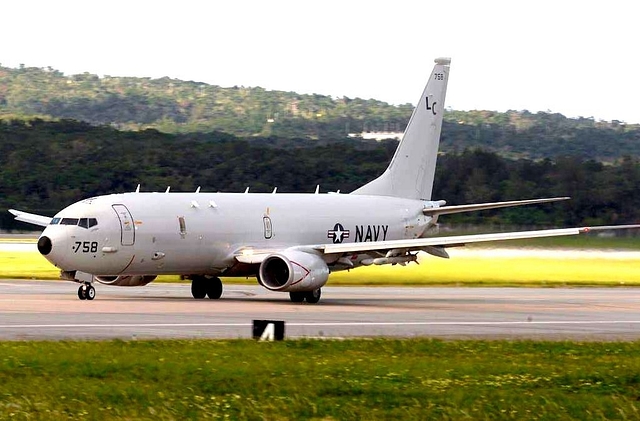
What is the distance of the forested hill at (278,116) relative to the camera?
109875 millimetres

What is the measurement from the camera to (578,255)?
164 ft

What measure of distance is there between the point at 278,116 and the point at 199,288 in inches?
3629

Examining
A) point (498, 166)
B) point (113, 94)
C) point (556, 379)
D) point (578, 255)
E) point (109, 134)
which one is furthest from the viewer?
point (113, 94)

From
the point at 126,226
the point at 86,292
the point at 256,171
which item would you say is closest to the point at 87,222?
the point at 126,226

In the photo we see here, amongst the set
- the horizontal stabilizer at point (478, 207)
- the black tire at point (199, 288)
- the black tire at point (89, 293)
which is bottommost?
the black tire at point (89, 293)

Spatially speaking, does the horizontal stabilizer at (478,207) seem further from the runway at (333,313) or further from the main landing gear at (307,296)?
the main landing gear at (307,296)

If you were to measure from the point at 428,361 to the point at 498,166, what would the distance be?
54.8 meters

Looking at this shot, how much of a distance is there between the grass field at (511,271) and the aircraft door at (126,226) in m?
13.9

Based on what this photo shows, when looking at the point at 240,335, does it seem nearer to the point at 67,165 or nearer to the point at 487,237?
the point at 487,237

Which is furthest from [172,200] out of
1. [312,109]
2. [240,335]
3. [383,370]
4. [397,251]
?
[312,109]

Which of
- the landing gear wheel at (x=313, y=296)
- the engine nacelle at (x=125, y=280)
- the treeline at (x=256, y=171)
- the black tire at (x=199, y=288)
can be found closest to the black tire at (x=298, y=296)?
the landing gear wheel at (x=313, y=296)

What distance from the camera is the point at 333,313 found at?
32.3 metres

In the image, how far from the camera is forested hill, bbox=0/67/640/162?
110 m

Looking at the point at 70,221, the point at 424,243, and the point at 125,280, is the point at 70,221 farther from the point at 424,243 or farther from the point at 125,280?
the point at 424,243
